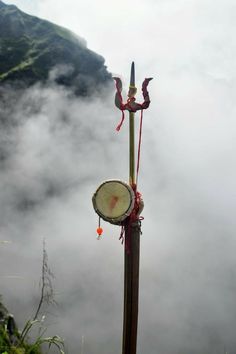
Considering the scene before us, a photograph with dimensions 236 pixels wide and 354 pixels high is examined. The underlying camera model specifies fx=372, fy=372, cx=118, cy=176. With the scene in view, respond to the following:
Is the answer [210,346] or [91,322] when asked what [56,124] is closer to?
[91,322]

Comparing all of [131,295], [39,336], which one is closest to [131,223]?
[131,295]

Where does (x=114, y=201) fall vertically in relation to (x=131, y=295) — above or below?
above

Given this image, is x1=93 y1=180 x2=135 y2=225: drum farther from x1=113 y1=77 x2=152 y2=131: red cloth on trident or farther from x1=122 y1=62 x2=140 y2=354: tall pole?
x1=113 y1=77 x2=152 y2=131: red cloth on trident

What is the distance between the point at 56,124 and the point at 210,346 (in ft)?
398

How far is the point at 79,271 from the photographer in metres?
200

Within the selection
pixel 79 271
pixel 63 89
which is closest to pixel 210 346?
pixel 79 271

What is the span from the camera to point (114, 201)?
4852 mm

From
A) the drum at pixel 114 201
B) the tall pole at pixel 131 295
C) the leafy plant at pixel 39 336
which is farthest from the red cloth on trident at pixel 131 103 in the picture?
the leafy plant at pixel 39 336

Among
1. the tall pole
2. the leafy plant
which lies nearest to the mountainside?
Result: the tall pole

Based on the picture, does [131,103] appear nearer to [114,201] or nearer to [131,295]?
[114,201]

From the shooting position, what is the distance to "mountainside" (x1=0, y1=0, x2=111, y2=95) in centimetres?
10294

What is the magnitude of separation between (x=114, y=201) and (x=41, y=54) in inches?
4344

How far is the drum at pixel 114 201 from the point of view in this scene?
474cm

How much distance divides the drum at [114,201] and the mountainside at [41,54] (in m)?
103
